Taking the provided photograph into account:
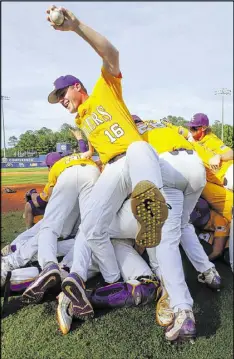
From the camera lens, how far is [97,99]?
51.2 inches

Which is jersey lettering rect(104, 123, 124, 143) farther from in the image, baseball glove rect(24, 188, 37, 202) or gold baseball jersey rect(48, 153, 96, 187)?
baseball glove rect(24, 188, 37, 202)

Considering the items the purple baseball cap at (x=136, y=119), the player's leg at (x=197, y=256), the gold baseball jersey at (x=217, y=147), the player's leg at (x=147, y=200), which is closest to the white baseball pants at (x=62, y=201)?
the purple baseball cap at (x=136, y=119)

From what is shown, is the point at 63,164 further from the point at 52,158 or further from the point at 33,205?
the point at 33,205

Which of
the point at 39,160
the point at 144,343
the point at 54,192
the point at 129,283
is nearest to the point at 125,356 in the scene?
the point at 144,343

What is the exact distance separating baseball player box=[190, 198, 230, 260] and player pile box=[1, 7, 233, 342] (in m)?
0.20

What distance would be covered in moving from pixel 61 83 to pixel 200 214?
98 centimetres

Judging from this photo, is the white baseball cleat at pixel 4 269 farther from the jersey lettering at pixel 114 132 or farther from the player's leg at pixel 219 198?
the player's leg at pixel 219 198

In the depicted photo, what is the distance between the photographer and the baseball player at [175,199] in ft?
4.60

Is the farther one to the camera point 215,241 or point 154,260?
point 215,241

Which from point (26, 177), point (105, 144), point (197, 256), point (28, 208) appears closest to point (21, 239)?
point (28, 208)

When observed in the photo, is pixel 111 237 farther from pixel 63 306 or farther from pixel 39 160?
pixel 39 160

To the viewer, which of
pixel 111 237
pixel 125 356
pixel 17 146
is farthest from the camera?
pixel 111 237

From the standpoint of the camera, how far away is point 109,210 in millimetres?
1296

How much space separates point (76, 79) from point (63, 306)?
763mm
